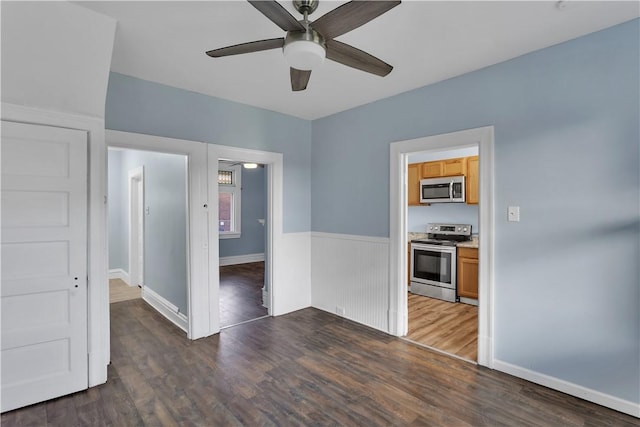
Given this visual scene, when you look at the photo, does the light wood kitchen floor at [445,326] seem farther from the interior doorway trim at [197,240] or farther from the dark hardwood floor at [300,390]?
the interior doorway trim at [197,240]

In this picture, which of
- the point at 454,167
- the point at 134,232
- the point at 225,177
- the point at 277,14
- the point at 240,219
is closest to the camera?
the point at 277,14

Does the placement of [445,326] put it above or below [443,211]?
below

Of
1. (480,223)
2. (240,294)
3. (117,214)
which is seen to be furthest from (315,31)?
(117,214)

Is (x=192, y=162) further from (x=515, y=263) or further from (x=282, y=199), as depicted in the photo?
(x=515, y=263)

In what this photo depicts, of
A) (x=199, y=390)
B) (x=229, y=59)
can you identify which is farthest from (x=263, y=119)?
(x=199, y=390)

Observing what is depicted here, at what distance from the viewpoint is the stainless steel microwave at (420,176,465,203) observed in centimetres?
485

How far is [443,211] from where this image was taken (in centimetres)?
544

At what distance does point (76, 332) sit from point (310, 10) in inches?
110

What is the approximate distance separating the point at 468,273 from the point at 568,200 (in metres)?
2.34

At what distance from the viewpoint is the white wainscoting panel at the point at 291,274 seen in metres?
4.12

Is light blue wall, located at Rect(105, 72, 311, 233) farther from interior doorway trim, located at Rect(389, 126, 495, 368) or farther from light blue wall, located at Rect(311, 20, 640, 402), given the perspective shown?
light blue wall, located at Rect(311, 20, 640, 402)

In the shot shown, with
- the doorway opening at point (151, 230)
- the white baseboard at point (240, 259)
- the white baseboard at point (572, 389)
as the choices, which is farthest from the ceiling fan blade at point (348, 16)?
the white baseboard at point (240, 259)

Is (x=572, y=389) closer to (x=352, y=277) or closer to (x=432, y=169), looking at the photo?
(x=352, y=277)

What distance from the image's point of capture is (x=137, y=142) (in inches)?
117
